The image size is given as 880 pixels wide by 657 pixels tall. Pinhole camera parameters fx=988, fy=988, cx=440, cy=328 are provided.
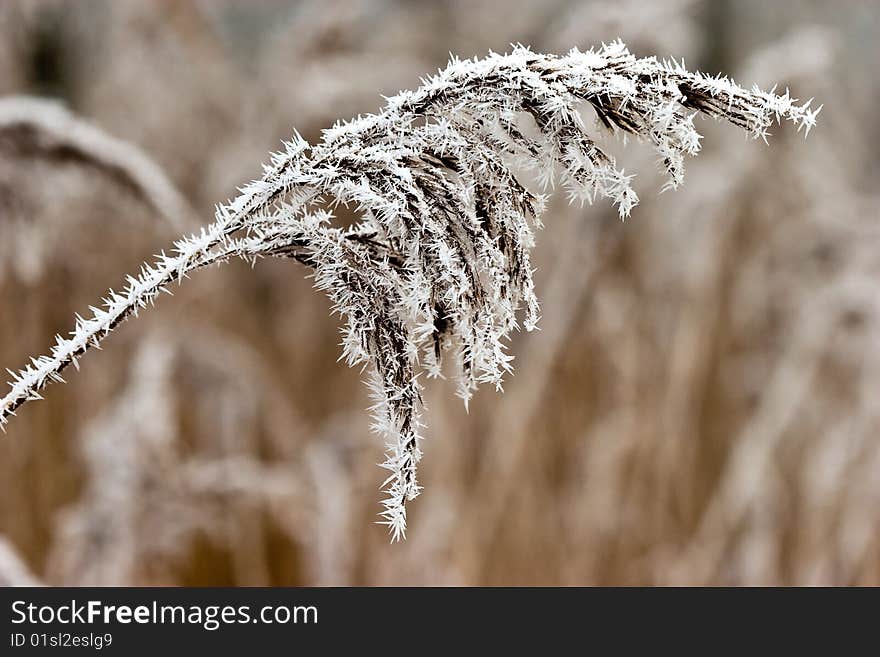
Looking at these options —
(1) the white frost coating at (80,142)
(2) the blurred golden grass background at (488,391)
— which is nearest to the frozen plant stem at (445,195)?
(1) the white frost coating at (80,142)

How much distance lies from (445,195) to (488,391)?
1.76 metres

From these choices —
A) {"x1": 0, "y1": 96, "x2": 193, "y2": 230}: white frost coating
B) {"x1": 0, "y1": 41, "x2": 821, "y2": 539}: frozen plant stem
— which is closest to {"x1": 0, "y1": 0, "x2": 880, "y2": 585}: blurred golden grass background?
{"x1": 0, "y1": 96, "x2": 193, "y2": 230}: white frost coating

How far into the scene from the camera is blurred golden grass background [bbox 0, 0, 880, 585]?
1.99 meters

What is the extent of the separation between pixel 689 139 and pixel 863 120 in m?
3.00

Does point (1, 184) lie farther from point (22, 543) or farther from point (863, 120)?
point (863, 120)

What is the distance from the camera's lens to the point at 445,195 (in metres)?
0.67

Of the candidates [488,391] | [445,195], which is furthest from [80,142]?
[488,391]

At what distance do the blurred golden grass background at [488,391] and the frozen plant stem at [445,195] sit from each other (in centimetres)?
109

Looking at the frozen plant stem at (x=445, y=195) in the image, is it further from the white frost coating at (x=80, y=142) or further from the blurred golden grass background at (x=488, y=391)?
the blurred golden grass background at (x=488, y=391)

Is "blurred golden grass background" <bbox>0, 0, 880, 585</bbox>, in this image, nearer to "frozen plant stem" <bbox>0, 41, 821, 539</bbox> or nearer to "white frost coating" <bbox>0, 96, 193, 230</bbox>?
"white frost coating" <bbox>0, 96, 193, 230</bbox>

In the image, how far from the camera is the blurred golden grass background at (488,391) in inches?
78.2

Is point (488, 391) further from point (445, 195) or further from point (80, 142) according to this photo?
point (445, 195)

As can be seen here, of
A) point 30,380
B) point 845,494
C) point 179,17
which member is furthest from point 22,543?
point 845,494

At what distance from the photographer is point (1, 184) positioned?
1320 mm
